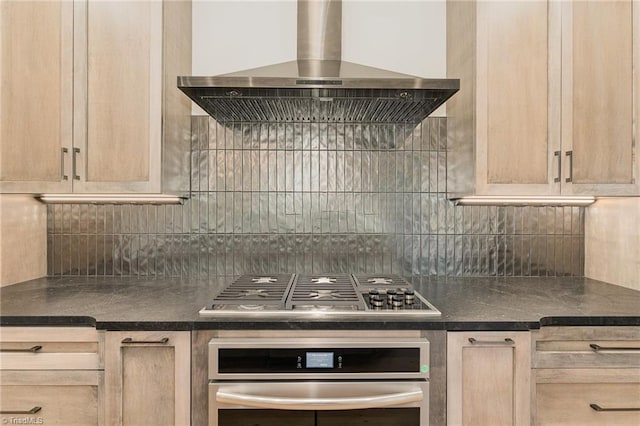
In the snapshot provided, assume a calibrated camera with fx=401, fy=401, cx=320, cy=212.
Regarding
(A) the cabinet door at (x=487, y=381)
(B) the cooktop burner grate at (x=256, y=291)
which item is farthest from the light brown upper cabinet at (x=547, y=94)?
(B) the cooktop burner grate at (x=256, y=291)

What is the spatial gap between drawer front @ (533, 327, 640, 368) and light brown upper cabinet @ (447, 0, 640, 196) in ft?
1.91

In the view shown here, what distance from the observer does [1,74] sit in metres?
1.66

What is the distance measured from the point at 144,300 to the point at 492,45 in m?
1.77

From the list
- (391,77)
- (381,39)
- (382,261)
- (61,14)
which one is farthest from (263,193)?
(61,14)

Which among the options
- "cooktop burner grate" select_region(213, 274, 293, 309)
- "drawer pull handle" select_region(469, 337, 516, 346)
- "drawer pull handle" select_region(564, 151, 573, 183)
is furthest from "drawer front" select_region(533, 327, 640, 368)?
"cooktop burner grate" select_region(213, 274, 293, 309)

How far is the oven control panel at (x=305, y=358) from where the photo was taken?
1.31 m

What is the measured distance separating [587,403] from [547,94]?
47.2 inches

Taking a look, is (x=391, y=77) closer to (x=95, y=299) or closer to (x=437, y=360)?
(x=437, y=360)

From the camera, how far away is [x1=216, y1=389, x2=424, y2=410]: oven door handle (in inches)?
50.2

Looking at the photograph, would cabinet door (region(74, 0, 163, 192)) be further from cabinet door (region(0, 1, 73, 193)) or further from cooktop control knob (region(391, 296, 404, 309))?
cooktop control knob (region(391, 296, 404, 309))

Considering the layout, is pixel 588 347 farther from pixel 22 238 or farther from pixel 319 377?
pixel 22 238

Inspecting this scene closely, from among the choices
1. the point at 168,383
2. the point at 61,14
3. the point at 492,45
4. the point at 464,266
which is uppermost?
the point at 61,14

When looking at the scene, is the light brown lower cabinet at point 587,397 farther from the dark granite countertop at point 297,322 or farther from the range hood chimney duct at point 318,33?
the range hood chimney duct at point 318,33

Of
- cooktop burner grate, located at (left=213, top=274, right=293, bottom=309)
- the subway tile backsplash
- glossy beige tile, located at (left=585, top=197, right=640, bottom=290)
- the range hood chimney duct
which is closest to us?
cooktop burner grate, located at (left=213, top=274, right=293, bottom=309)
